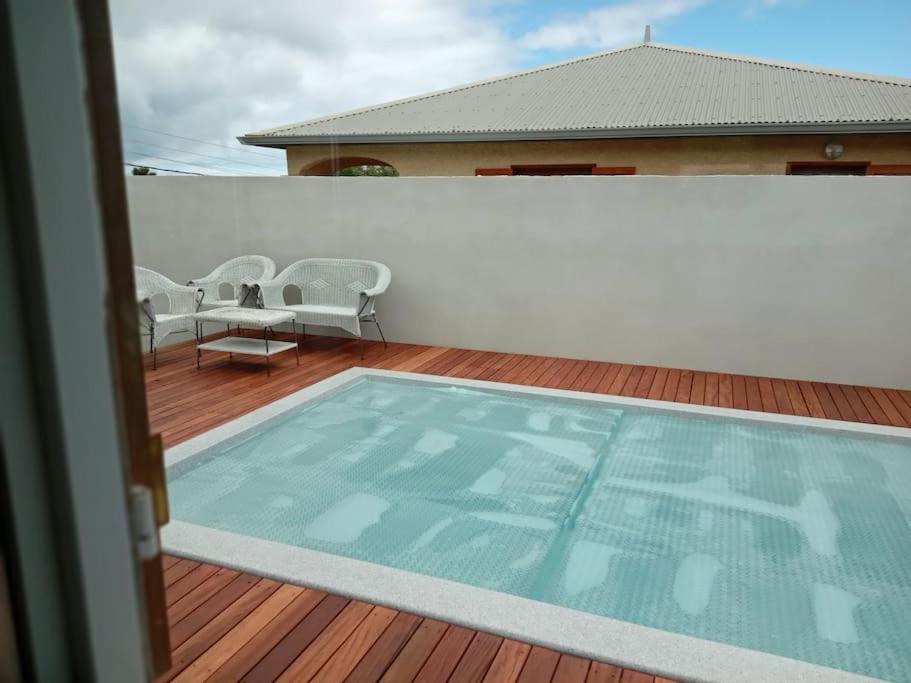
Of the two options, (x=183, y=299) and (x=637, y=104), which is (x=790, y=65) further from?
(x=183, y=299)

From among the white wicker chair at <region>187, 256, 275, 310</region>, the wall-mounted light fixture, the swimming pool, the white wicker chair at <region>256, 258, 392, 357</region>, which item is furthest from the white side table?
the wall-mounted light fixture

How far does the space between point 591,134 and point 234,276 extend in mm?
4840

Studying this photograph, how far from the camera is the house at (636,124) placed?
7648mm

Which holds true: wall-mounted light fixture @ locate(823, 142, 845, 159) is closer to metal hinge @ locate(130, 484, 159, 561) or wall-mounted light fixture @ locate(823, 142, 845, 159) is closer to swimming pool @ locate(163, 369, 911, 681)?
swimming pool @ locate(163, 369, 911, 681)

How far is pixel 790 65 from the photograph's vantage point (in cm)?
928

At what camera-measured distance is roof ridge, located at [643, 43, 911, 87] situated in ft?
28.4

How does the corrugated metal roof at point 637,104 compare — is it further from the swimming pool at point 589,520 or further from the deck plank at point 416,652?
the deck plank at point 416,652

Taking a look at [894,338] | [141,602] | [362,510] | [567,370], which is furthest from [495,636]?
[894,338]

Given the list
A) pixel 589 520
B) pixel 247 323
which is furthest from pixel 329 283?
pixel 589 520

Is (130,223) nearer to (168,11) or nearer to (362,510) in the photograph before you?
(168,11)

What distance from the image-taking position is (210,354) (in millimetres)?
5223

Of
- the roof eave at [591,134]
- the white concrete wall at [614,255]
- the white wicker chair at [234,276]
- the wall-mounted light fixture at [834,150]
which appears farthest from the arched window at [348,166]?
the wall-mounted light fixture at [834,150]

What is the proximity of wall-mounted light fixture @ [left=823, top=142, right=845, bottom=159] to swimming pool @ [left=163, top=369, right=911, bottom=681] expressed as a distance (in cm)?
524

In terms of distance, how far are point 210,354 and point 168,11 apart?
158 inches
